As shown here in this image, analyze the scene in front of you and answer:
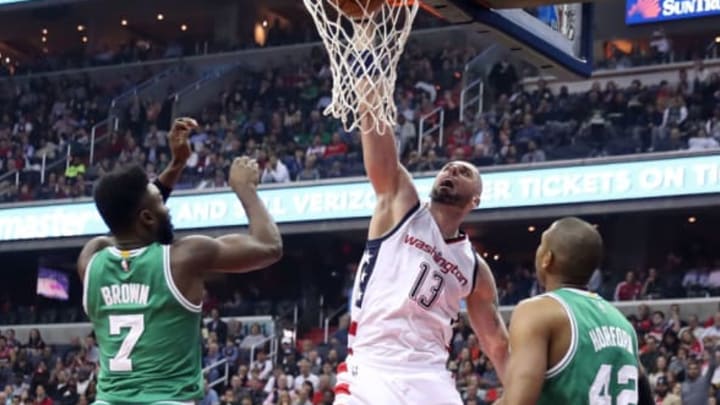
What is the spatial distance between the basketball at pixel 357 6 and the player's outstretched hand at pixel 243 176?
1.35 metres

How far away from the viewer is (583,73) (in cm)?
870

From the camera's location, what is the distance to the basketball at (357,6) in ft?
23.0

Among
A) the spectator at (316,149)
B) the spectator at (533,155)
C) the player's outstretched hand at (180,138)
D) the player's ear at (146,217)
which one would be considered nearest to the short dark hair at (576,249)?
the player's ear at (146,217)

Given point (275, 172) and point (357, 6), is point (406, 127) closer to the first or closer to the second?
point (275, 172)

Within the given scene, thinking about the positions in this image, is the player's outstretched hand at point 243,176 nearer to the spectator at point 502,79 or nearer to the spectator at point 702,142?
the spectator at point 702,142

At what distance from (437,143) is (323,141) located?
7.21 ft

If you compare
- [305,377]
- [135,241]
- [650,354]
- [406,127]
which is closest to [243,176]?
[135,241]

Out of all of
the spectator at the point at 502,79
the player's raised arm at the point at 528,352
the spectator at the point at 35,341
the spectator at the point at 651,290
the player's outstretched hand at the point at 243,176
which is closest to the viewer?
the player's raised arm at the point at 528,352

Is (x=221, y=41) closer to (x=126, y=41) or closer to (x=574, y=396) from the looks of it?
(x=126, y=41)

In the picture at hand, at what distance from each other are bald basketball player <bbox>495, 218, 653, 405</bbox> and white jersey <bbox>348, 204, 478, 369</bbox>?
3.49 feet

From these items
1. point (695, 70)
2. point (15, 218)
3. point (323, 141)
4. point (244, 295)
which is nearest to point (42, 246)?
point (15, 218)

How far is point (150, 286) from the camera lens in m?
5.60

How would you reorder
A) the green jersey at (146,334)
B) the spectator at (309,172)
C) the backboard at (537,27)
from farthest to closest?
the spectator at (309,172)
the backboard at (537,27)
the green jersey at (146,334)

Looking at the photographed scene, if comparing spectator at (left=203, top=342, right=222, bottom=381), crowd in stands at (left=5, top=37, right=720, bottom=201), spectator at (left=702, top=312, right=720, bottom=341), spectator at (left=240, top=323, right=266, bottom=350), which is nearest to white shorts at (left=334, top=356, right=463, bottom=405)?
spectator at (left=702, top=312, right=720, bottom=341)
